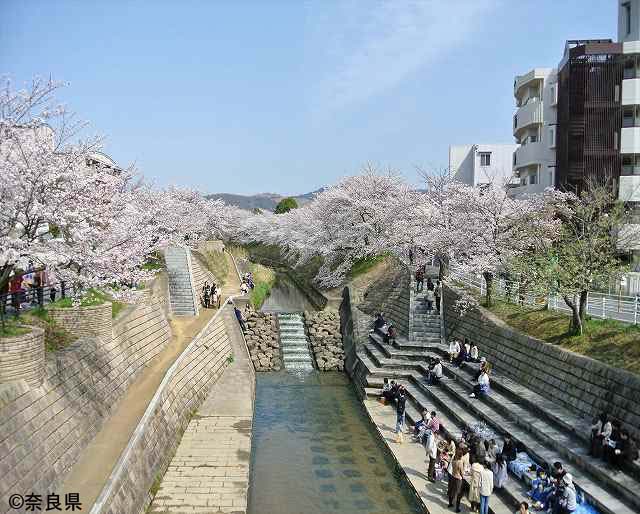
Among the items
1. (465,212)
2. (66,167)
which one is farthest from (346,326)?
(66,167)

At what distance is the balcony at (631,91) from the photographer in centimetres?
2983

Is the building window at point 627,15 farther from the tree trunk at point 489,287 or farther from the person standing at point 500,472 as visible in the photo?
the person standing at point 500,472

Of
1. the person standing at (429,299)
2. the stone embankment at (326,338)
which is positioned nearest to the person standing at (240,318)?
the stone embankment at (326,338)

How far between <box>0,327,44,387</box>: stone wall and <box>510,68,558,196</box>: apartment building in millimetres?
31000

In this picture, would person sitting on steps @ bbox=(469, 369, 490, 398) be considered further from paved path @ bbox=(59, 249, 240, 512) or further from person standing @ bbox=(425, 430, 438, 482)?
paved path @ bbox=(59, 249, 240, 512)

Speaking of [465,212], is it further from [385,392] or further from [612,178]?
[385,392]

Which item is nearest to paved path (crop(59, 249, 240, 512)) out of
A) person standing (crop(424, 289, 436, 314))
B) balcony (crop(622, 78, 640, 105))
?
person standing (crop(424, 289, 436, 314))

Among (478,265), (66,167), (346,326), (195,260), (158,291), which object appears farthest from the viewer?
(195,260)

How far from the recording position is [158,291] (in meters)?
29.8

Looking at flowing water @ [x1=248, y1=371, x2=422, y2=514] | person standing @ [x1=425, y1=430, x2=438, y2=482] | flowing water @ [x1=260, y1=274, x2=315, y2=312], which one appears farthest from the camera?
flowing water @ [x1=260, y1=274, x2=315, y2=312]

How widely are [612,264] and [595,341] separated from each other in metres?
2.71

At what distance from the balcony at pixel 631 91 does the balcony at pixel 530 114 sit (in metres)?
6.88

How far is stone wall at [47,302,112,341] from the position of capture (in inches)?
709

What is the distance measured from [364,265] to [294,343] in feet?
40.1
